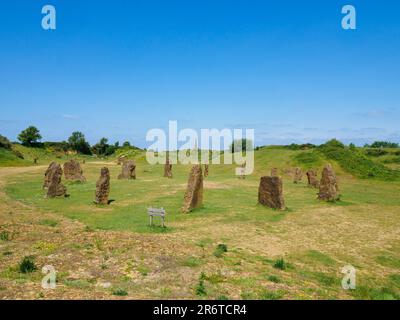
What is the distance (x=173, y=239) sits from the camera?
57.6 feet

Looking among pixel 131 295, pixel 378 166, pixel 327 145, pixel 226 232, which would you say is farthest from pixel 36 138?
pixel 131 295

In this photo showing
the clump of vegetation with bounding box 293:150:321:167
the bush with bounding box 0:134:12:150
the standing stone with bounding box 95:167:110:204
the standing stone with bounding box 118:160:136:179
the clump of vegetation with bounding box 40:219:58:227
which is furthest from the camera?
the bush with bounding box 0:134:12:150

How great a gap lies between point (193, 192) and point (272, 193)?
6.21 metres

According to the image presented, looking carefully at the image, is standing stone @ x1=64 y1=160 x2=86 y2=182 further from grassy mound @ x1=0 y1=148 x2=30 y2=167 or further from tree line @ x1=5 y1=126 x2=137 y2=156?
tree line @ x1=5 y1=126 x2=137 y2=156

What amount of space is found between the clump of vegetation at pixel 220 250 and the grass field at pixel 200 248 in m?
0.16

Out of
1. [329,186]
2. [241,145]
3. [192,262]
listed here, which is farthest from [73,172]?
[241,145]

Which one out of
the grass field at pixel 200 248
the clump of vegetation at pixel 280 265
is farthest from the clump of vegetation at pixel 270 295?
the clump of vegetation at pixel 280 265

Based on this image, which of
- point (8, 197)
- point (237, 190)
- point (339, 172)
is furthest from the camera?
point (339, 172)

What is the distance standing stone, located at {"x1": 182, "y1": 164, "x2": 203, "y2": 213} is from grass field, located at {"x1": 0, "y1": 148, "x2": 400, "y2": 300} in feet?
2.67

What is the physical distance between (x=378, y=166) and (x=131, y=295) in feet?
200

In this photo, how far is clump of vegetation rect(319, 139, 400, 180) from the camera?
194ft

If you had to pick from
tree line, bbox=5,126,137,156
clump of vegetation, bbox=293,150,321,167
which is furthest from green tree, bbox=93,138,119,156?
clump of vegetation, bbox=293,150,321,167

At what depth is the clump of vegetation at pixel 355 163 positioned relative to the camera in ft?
194
